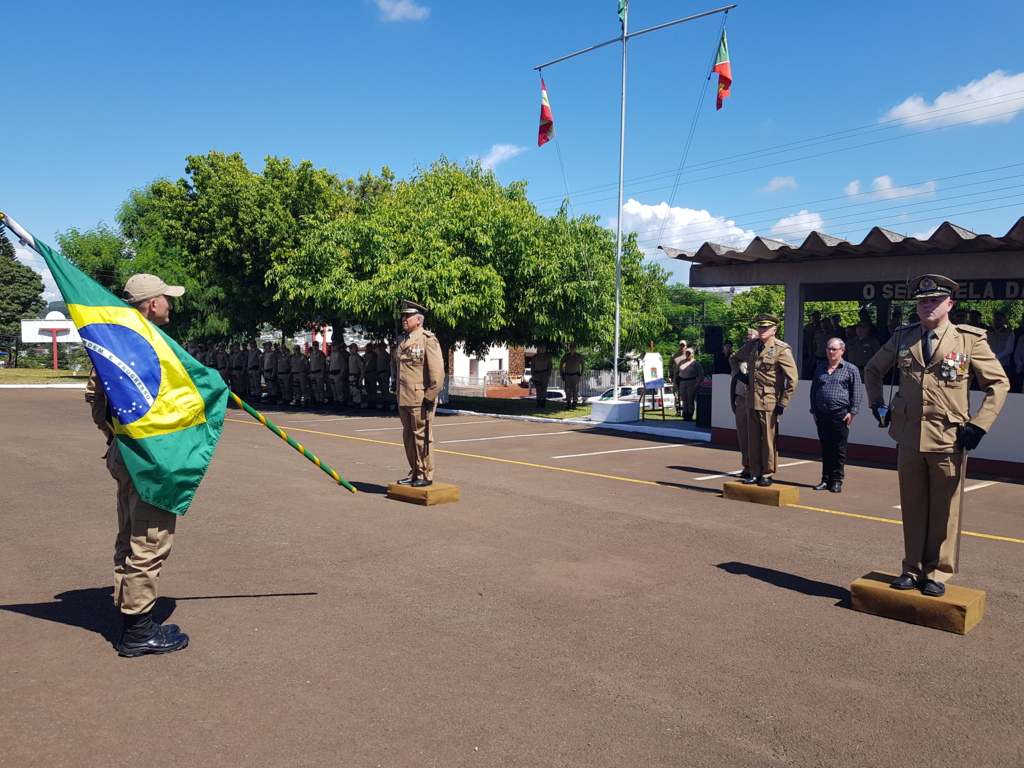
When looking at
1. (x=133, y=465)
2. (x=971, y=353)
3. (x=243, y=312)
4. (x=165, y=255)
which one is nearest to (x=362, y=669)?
(x=133, y=465)

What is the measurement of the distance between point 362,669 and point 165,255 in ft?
102

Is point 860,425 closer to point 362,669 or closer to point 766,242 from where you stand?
point 766,242

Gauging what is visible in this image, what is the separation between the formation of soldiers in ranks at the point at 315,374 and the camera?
78.6 ft

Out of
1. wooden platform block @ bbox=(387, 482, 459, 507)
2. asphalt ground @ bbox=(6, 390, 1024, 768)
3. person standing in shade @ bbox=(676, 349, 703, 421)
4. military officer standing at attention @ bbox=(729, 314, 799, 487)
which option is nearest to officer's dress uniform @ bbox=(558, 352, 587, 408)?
person standing in shade @ bbox=(676, 349, 703, 421)

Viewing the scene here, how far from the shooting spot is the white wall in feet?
39.8

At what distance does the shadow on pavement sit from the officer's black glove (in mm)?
1332

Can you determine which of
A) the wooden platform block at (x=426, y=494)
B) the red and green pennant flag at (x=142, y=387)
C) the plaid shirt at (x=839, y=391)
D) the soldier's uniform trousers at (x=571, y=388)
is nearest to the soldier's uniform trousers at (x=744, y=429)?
the plaid shirt at (x=839, y=391)

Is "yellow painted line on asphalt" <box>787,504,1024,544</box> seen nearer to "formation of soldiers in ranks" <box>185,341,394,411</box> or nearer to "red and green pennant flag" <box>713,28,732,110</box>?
"red and green pennant flag" <box>713,28,732,110</box>

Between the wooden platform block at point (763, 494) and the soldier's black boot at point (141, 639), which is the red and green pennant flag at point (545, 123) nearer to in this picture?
the wooden platform block at point (763, 494)

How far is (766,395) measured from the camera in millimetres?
9961

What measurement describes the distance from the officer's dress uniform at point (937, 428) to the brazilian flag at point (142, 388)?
4478mm

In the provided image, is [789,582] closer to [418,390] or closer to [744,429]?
[744,429]

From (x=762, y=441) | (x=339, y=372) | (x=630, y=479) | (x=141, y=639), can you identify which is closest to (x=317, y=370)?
(x=339, y=372)

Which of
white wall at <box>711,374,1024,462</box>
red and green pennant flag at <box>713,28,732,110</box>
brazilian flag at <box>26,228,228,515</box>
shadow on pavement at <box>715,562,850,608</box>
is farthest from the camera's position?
red and green pennant flag at <box>713,28,732,110</box>
